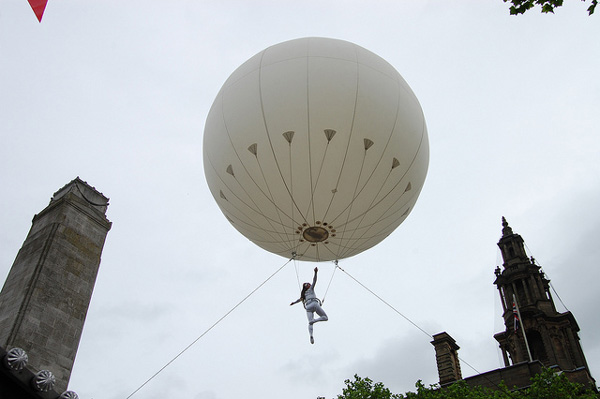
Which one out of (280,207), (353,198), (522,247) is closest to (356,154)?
(353,198)

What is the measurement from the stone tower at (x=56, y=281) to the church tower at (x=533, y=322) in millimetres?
42196

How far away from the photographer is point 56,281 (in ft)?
40.0

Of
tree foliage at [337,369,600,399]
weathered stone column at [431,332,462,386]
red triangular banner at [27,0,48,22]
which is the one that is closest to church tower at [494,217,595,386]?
weathered stone column at [431,332,462,386]

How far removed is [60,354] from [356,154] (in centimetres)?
800

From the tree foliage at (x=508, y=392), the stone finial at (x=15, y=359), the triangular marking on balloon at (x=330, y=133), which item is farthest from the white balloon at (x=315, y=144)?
the tree foliage at (x=508, y=392)

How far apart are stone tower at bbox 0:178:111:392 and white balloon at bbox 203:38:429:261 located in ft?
11.4

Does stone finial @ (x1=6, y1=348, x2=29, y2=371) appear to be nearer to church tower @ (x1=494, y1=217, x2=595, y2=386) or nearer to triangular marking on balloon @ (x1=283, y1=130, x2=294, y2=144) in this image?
triangular marking on balloon @ (x1=283, y1=130, x2=294, y2=144)

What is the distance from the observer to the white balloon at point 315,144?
1227cm

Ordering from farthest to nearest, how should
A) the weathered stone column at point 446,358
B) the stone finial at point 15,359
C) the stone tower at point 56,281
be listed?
the weathered stone column at point 446,358 < the stone tower at point 56,281 < the stone finial at point 15,359

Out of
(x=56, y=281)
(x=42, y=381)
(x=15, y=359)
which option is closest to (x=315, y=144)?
(x=56, y=281)

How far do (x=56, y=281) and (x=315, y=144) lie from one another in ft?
22.3

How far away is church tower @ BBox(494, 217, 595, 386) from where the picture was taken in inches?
1969

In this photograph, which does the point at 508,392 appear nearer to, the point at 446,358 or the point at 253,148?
the point at 446,358

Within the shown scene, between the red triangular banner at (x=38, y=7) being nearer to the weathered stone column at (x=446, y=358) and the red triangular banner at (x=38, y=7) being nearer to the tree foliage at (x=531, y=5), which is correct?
the tree foliage at (x=531, y=5)
